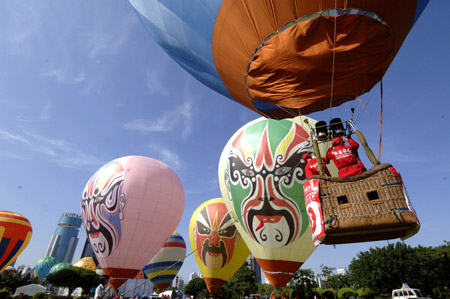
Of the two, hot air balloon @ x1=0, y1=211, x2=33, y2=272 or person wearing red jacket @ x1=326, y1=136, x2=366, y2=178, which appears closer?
person wearing red jacket @ x1=326, y1=136, x2=366, y2=178

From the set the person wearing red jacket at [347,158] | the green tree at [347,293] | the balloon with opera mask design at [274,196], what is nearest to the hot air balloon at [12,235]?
the balloon with opera mask design at [274,196]

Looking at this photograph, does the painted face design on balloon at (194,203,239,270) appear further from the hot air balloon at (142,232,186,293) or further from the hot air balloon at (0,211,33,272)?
the hot air balloon at (0,211,33,272)

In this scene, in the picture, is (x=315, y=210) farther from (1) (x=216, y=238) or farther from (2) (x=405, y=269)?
(2) (x=405, y=269)

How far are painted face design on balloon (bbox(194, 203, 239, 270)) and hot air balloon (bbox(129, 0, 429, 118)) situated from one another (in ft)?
45.1

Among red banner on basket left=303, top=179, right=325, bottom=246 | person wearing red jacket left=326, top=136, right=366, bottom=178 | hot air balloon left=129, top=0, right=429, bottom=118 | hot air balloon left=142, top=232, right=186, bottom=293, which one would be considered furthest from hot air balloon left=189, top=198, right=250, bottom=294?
red banner on basket left=303, top=179, right=325, bottom=246

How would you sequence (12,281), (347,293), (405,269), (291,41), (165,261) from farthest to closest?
(12,281)
(347,293)
(165,261)
(405,269)
(291,41)

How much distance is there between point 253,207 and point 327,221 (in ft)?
27.4

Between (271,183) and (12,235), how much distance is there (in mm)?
23379

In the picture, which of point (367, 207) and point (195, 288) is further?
point (195, 288)

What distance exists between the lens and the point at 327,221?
2.67 meters

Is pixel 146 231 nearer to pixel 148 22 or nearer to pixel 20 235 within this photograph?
pixel 148 22

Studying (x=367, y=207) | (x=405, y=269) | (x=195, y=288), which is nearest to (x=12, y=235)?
(x=367, y=207)

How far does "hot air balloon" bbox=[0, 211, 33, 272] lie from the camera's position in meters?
21.2

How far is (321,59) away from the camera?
3939mm
